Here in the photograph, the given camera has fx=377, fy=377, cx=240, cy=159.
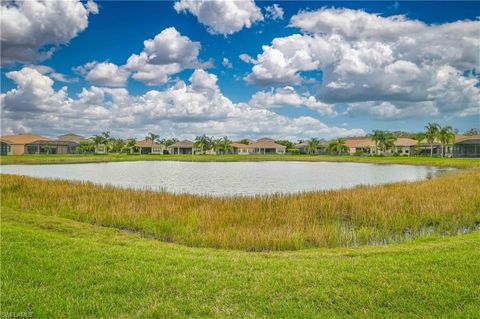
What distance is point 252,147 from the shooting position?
395 feet

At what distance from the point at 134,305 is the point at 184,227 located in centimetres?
719

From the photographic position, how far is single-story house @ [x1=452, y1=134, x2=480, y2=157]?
78.2 metres

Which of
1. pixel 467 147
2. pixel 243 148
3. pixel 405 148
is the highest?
pixel 467 147

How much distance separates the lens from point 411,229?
13117 millimetres

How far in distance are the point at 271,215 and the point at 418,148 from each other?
92.0 meters

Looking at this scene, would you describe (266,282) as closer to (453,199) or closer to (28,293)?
(28,293)

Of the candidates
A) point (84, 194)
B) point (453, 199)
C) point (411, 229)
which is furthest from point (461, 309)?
point (84, 194)

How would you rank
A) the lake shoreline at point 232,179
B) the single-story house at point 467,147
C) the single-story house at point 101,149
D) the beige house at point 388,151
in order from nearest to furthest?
the lake shoreline at point 232,179 < the single-story house at point 467,147 < the beige house at point 388,151 < the single-story house at point 101,149

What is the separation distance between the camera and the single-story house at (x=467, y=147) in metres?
78.2

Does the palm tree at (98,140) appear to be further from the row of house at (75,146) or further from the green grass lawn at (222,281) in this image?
the green grass lawn at (222,281)

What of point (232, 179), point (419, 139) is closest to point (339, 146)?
point (419, 139)

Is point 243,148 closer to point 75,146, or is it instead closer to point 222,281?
point 75,146

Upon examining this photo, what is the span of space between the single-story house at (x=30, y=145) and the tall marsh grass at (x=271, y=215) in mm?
83738

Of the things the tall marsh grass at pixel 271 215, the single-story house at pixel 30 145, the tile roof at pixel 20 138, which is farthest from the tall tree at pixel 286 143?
the tall marsh grass at pixel 271 215
